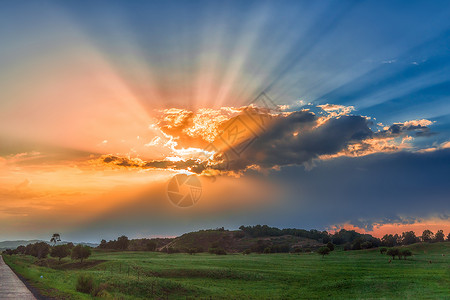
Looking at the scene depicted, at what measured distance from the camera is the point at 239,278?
6981 centimetres

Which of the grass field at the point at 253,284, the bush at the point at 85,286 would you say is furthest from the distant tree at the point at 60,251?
the bush at the point at 85,286

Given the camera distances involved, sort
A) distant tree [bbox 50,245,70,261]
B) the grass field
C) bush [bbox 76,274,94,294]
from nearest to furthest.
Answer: bush [bbox 76,274,94,294] → the grass field → distant tree [bbox 50,245,70,261]

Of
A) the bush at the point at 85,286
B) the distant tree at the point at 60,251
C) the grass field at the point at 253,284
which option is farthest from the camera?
the distant tree at the point at 60,251

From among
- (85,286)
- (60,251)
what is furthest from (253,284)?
(60,251)

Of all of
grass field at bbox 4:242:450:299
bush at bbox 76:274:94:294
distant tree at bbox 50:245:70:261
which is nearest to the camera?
bush at bbox 76:274:94:294

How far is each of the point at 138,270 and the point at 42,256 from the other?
361 ft

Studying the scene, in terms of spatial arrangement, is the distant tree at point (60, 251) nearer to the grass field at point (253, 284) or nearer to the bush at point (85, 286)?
the grass field at point (253, 284)

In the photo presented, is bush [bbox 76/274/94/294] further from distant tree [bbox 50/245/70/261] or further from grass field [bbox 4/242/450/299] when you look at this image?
distant tree [bbox 50/245/70/261]

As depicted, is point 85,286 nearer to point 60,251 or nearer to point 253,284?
point 253,284

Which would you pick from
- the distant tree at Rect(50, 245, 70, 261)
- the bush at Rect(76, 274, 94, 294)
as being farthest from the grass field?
the distant tree at Rect(50, 245, 70, 261)

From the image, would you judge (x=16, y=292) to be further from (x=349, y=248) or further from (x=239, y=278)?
(x=349, y=248)

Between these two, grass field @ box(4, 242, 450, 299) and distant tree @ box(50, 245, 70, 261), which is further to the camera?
distant tree @ box(50, 245, 70, 261)

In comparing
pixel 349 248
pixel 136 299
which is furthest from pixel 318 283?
pixel 349 248

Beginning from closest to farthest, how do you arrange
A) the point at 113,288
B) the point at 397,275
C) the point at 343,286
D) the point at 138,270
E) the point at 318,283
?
the point at 113,288, the point at 343,286, the point at 318,283, the point at 397,275, the point at 138,270
